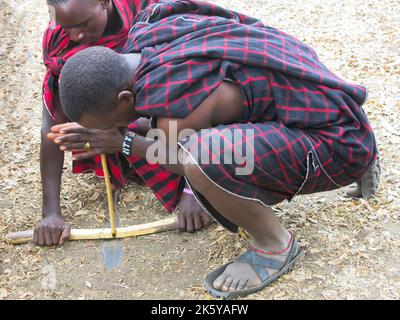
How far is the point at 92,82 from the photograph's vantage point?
67.1 inches

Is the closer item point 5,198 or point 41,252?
point 41,252

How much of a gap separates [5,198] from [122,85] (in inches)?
45.6

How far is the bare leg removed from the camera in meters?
1.81

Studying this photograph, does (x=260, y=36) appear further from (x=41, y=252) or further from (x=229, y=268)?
(x=41, y=252)

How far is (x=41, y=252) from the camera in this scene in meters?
2.30

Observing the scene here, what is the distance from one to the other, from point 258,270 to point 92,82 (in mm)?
899

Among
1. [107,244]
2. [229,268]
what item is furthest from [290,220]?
[107,244]

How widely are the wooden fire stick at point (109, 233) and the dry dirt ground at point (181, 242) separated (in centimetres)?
3

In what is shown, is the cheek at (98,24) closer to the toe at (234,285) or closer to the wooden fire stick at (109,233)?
the wooden fire stick at (109,233)

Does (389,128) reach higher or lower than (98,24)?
lower

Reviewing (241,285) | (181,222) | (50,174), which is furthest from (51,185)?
(241,285)

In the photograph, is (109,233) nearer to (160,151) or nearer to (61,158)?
(61,158)

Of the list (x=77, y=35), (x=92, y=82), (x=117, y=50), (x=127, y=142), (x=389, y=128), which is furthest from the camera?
(x=389, y=128)

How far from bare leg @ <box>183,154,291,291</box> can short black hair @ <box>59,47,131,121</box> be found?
1.12ft
